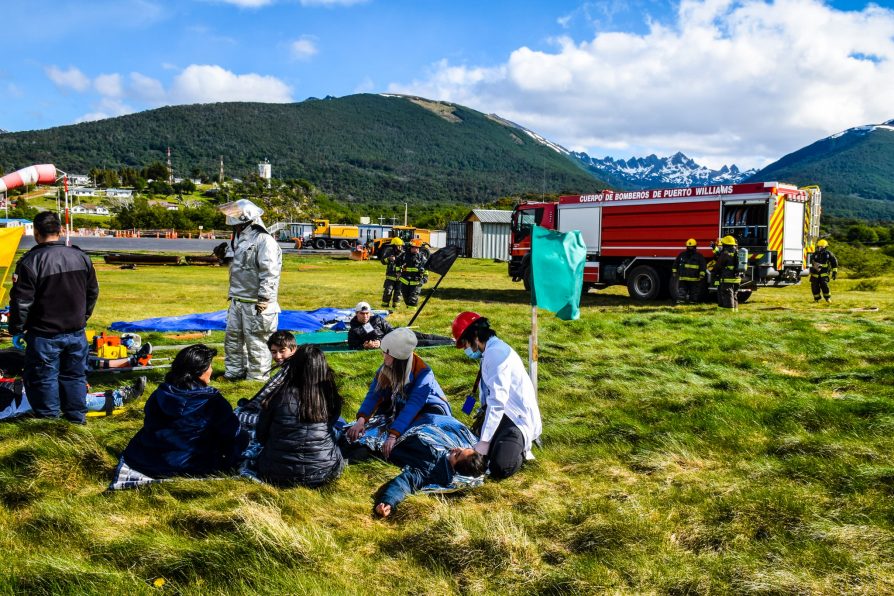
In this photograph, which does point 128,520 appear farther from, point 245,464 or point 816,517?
point 816,517

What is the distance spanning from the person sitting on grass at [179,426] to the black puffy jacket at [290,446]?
0.36m

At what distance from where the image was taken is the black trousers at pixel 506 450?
4605 millimetres

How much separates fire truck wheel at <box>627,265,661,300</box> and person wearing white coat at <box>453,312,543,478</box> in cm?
1408

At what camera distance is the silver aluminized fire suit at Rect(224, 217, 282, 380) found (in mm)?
7141

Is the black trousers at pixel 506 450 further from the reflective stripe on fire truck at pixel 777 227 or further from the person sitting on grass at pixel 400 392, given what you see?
the reflective stripe on fire truck at pixel 777 227

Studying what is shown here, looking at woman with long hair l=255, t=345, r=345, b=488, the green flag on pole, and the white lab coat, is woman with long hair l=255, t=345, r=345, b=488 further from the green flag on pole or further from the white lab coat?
the green flag on pole

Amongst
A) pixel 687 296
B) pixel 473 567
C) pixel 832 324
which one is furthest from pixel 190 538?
pixel 687 296

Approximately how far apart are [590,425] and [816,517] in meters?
2.32

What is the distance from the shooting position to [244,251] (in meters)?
7.23

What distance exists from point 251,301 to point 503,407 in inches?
149

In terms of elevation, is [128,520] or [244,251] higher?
[244,251]

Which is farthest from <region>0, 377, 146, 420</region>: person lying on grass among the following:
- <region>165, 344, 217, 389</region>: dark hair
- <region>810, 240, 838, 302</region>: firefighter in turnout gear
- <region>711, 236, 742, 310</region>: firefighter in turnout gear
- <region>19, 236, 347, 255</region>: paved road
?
<region>19, 236, 347, 255</region>: paved road


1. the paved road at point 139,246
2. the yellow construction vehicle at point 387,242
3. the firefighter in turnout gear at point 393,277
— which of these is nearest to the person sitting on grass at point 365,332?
the firefighter in turnout gear at point 393,277

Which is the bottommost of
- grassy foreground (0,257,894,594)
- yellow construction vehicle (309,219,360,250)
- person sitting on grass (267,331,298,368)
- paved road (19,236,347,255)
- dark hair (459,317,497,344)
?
grassy foreground (0,257,894,594)
